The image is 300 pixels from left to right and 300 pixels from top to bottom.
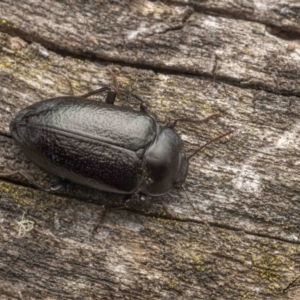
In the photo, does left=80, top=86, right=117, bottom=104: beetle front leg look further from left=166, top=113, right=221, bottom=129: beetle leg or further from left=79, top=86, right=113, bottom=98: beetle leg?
left=166, top=113, right=221, bottom=129: beetle leg

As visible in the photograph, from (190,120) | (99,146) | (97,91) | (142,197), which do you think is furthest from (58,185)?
(190,120)

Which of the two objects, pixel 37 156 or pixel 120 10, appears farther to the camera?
pixel 120 10

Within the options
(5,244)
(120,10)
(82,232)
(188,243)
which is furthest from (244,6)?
(5,244)

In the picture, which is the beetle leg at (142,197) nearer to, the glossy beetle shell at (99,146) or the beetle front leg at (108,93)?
the glossy beetle shell at (99,146)

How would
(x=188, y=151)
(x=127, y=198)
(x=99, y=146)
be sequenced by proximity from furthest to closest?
1. (x=188, y=151)
2. (x=127, y=198)
3. (x=99, y=146)

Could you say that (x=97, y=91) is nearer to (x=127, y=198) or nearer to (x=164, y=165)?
(x=164, y=165)

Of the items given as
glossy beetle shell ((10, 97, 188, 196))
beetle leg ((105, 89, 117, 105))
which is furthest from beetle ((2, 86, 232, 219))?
beetle leg ((105, 89, 117, 105))

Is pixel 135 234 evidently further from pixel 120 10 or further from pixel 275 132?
pixel 120 10
